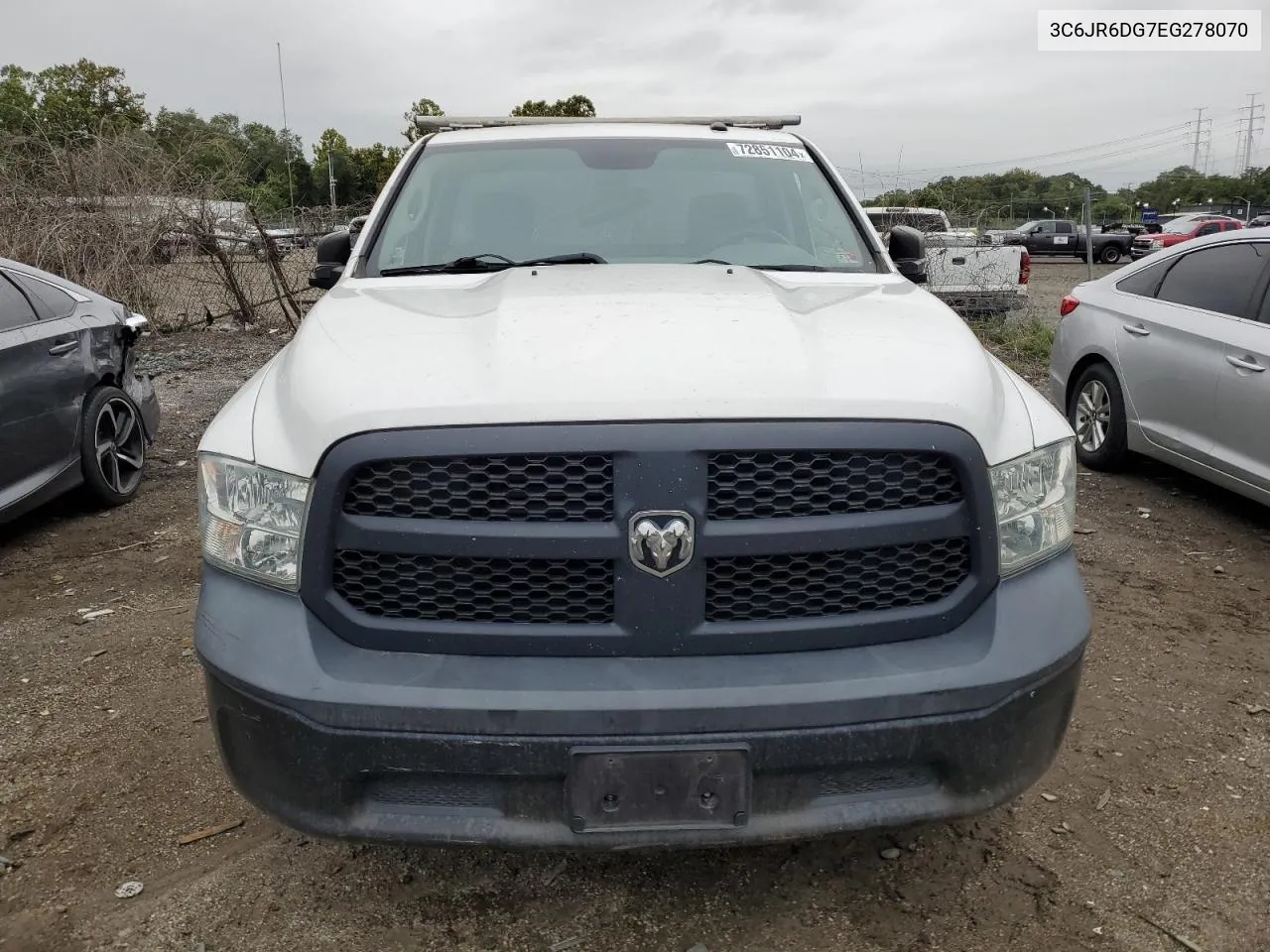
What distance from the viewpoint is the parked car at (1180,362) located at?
16.7ft

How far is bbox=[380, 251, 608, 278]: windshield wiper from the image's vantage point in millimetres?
3285

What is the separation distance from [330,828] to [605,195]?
2332 mm

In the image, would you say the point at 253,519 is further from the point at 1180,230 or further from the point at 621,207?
the point at 1180,230

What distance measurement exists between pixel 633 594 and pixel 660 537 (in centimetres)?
13

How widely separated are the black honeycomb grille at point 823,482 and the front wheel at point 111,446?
4.83 m

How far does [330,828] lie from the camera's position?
204cm

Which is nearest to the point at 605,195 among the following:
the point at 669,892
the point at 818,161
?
the point at 818,161

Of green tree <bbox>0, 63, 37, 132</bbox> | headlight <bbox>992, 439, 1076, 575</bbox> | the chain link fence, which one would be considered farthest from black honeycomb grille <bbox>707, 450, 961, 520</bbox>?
green tree <bbox>0, 63, 37, 132</bbox>

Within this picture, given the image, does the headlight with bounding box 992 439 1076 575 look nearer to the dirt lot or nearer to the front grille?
the front grille

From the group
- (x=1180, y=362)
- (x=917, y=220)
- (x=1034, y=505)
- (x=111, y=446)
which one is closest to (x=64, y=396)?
(x=111, y=446)

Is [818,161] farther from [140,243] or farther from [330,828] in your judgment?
[140,243]

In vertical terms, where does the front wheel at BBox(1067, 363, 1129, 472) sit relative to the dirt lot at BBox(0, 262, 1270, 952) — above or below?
above

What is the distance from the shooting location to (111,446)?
592 cm

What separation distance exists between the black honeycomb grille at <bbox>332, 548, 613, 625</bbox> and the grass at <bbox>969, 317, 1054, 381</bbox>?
886 cm
